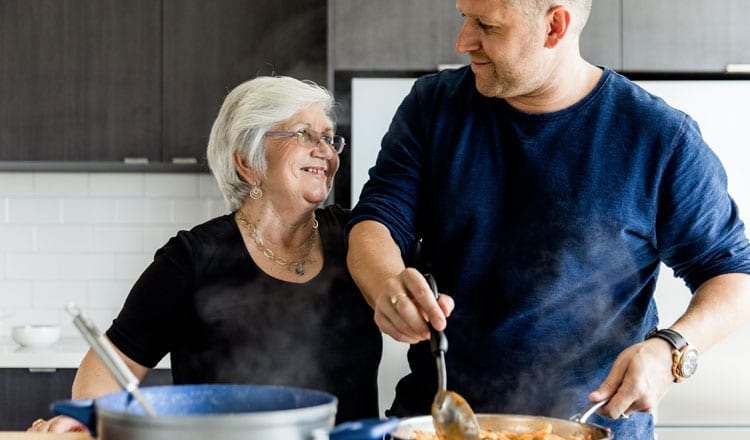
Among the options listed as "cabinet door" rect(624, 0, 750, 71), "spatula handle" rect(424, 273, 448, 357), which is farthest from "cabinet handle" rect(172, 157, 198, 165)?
"spatula handle" rect(424, 273, 448, 357)

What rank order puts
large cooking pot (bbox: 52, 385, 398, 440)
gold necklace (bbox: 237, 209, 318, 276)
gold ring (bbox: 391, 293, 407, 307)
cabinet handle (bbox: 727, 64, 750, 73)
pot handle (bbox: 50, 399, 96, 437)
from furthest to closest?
cabinet handle (bbox: 727, 64, 750, 73) → gold necklace (bbox: 237, 209, 318, 276) → gold ring (bbox: 391, 293, 407, 307) → pot handle (bbox: 50, 399, 96, 437) → large cooking pot (bbox: 52, 385, 398, 440)

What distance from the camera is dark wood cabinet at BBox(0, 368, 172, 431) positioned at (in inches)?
124

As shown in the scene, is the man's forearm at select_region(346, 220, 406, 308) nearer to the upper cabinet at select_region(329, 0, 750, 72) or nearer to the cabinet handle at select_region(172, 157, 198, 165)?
the upper cabinet at select_region(329, 0, 750, 72)

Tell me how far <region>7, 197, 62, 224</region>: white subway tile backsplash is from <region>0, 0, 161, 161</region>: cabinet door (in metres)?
0.30

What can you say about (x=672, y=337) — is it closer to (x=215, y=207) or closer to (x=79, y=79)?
(x=215, y=207)

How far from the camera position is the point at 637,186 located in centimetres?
161

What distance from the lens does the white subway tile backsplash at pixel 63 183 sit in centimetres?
376

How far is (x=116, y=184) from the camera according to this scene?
12.4 feet

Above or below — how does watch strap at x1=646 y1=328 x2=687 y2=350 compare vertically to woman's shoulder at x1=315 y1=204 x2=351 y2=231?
below

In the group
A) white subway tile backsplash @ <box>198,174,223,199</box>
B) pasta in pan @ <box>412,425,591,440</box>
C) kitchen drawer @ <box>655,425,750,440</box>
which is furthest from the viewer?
white subway tile backsplash @ <box>198,174,223,199</box>

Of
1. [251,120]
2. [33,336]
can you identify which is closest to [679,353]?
[251,120]

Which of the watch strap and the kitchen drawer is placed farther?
the kitchen drawer

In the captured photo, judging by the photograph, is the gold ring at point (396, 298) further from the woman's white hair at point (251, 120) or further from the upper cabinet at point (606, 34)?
the upper cabinet at point (606, 34)

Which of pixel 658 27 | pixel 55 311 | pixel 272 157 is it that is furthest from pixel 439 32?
pixel 55 311
